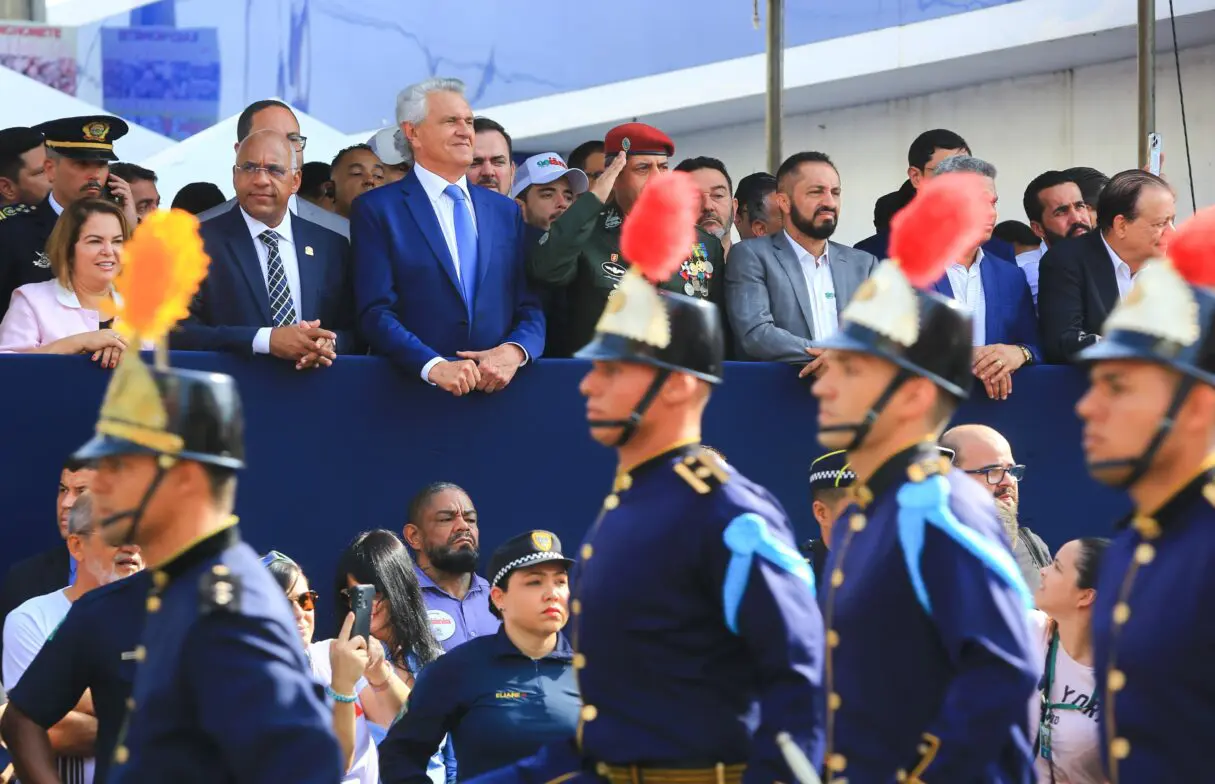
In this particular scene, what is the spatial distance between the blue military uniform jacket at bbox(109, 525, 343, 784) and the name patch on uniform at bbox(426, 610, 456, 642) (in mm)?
2771

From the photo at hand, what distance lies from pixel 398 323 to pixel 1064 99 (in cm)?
713

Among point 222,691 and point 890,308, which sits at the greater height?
point 890,308

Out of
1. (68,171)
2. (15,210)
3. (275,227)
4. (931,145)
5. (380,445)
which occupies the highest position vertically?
(931,145)

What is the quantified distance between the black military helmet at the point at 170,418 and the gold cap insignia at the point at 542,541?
199 cm

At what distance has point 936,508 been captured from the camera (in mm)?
3863

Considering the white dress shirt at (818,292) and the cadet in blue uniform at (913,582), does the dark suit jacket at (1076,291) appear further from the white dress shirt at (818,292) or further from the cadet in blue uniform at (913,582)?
the cadet in blue uniform at (913,582)

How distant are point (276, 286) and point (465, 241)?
2.37 feet

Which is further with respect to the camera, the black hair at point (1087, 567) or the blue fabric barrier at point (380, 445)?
the blue fabric barrier at point (380, 445)

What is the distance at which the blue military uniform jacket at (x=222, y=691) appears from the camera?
3.45 metres

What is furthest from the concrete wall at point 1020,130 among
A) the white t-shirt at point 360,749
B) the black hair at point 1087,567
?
the white t-shirt at point 360,749

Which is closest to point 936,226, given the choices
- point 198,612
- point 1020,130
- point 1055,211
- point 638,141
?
point 198,612

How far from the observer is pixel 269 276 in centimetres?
694

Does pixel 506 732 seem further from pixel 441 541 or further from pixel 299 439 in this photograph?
pixel 299 439

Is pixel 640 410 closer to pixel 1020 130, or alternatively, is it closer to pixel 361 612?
pixel 361 612
